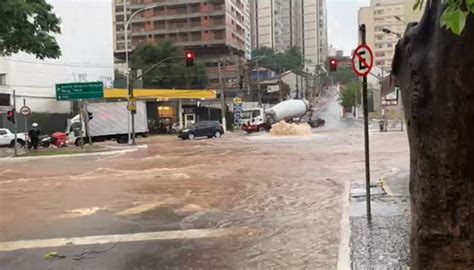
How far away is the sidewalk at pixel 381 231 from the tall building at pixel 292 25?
13627cm

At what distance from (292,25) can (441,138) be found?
15278 cm

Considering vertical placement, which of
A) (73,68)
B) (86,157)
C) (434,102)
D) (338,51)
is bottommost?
(86,157)

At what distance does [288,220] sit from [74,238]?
3491 mm

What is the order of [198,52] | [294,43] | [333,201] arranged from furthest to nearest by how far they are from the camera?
[294,43]
[198,52]
[333,201]

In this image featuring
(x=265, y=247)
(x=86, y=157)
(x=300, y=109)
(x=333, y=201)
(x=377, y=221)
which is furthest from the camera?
(x=300, y=109)

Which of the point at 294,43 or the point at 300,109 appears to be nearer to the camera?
the point at 300,109

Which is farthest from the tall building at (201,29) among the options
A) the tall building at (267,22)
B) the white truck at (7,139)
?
the white truck at (7,139)

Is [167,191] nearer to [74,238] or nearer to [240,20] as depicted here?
[74,238]

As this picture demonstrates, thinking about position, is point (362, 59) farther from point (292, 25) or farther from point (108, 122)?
point (292, 25)

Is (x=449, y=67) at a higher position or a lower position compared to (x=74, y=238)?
higher

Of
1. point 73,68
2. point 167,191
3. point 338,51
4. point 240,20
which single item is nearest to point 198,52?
point 240,20

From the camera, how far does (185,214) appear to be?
435 inches

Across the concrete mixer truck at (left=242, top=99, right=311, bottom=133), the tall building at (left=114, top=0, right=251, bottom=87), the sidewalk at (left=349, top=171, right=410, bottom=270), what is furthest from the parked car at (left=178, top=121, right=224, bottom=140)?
the tall building at (left=114, top=0, right=251, bottom=87)

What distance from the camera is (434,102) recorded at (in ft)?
13.0
